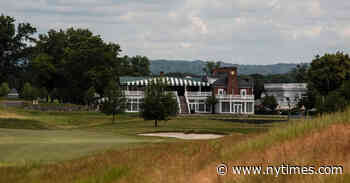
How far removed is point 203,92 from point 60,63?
88.8 feet

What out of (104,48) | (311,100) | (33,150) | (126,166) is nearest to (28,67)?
(104,48)

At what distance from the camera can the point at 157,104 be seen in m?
58.1

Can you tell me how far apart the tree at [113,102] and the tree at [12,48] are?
52.1 meters

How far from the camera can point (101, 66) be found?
99.3 meters

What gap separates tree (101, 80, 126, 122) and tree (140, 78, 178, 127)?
29.2 ft

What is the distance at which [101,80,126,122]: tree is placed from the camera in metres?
67.2

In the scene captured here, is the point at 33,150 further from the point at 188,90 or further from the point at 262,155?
the point at 188,90

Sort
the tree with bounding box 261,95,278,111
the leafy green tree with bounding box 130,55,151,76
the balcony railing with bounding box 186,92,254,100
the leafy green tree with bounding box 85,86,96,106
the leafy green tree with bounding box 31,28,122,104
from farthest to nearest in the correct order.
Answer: the leafy green tree with bounding box 130,55,151,76 → the tree with bounding box 261,95,278,111 → the balcony railing with bounding box 186,92,254,100 → the leafy green tree with bounding box 31,28,122,104 → the leafy green tree with bounding box 85,86,96,106

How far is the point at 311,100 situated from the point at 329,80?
238 inches

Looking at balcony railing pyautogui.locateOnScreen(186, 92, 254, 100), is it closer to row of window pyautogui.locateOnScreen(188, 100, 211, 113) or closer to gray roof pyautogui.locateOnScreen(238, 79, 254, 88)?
row of window pyautogui.locateOnScreen(188, 100, 211, 113)

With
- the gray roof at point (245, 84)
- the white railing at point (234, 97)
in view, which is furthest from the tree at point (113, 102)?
the gray roof at point (245, 84)

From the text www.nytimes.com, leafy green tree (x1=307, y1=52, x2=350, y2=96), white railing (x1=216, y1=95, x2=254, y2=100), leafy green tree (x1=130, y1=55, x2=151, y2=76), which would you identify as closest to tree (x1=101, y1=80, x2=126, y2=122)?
leafy green tree (x1=307, y1=52, x2=350, y2=96)

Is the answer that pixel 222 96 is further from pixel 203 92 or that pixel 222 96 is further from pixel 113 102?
pixel 113 102

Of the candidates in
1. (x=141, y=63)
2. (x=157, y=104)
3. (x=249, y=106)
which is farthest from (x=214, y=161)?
(x=141, y=63)
